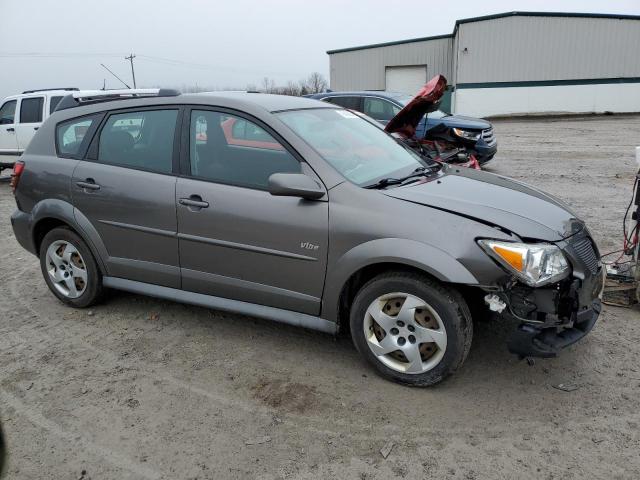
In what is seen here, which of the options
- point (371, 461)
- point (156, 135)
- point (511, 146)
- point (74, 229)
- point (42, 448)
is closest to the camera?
point (371, 461)

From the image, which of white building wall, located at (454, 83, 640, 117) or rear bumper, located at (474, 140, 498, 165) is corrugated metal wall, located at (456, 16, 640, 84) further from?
rear bumper, located at (474, 140, 498, 165)

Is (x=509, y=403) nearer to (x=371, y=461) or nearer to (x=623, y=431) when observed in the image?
(x=623, y=431)

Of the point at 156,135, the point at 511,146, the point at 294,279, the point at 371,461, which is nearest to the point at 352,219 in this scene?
the point at 294,279

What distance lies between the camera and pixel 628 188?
8883 mm

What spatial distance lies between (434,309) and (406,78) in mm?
36535

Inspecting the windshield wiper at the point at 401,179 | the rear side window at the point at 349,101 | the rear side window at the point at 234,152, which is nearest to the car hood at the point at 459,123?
the rear side window at the point at 349,101

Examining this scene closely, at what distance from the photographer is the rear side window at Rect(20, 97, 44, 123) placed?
462 inches

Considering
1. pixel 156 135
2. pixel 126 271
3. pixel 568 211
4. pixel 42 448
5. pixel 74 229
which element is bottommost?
pixel 42 448

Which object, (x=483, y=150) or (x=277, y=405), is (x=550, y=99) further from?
(x=277, y=405)

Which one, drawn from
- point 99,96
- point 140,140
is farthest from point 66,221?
point 99,96

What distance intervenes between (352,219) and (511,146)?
1470 centimetres

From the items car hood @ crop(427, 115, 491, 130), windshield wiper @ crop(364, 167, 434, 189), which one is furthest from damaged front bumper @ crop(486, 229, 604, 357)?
car hood @ crop(427, 115, 491, 130)

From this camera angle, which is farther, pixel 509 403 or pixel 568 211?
pixel 568 211

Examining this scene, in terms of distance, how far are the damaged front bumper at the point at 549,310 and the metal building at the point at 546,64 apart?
31.4 metres
